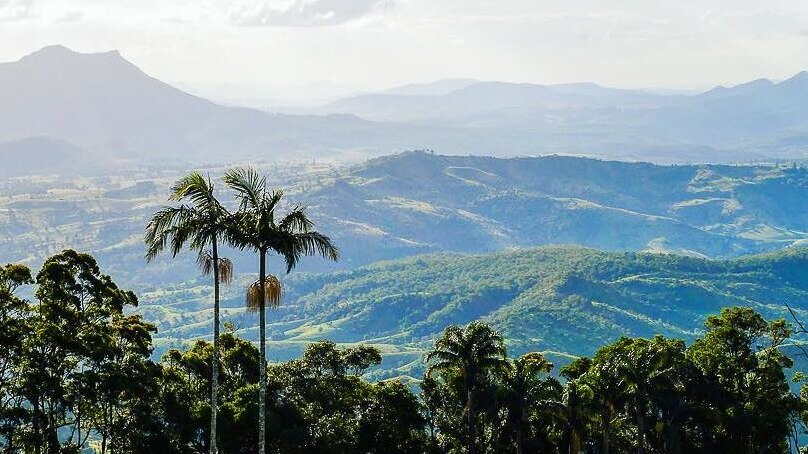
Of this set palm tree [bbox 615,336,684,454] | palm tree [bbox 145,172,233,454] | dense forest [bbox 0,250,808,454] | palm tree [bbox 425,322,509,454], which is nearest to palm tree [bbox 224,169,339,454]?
palm tree [bbox 145,172,233,454]

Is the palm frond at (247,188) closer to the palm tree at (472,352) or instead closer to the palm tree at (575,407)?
the palm tree at (472,352)

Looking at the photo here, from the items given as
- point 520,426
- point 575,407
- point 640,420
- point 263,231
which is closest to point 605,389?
point 575,407

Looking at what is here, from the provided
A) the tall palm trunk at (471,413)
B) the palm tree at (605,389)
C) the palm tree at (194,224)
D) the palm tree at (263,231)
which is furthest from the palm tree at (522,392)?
the palm tree at (194,224)

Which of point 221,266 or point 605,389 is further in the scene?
point 605,389

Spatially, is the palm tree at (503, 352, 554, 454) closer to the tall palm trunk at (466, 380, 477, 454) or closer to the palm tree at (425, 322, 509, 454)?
the palm tree at (425, 322, 509, 454)

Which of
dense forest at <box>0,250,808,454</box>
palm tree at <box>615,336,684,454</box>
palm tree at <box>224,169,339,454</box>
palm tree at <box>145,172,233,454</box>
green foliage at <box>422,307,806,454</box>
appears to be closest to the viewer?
palm tree at <box>224,169,339,454</box>

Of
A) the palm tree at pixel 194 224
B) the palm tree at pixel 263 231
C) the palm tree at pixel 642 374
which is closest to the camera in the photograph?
the palm tree at pixel 263 231

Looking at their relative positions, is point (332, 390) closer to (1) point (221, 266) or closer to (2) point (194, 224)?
(1) point (221, 266)

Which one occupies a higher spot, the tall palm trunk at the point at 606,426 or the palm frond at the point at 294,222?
the palm frond at the point at 294,222

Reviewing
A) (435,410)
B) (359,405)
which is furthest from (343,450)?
(435,410)
